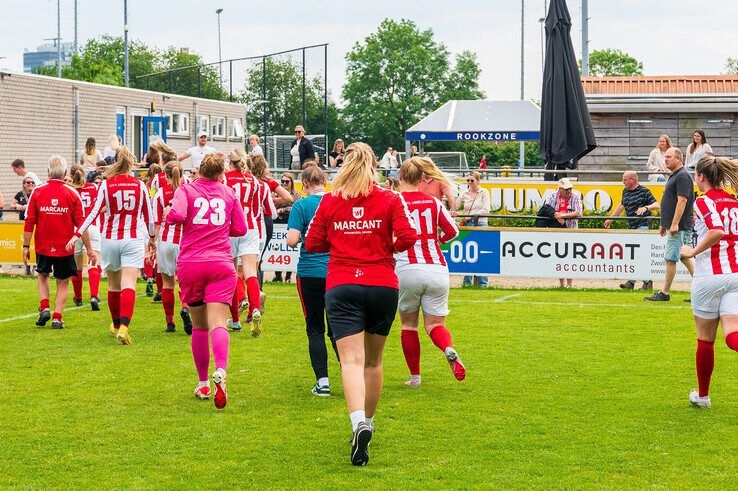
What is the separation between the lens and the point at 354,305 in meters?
6.91

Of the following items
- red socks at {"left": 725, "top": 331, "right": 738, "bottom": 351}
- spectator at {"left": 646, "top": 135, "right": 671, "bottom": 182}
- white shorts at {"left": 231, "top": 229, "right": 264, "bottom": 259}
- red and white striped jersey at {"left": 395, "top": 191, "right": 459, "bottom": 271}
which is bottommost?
red socks at {"left": 725, "top": 331, "right": 738, "bottom": 351}

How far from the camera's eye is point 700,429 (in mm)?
8016

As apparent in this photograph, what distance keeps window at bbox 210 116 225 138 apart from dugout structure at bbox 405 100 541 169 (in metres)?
9.94

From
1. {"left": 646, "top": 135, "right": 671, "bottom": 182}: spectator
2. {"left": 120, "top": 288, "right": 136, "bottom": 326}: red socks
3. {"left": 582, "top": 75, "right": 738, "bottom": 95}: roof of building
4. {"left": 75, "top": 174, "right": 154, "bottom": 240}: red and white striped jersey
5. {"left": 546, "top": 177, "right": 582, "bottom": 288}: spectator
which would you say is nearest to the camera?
{"left": 75, "top": 174, "right": 154, "bottom": 240}: red and white striped jersey

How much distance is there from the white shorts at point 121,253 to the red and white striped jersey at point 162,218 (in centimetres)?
51

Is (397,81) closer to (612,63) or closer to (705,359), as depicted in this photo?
(612,63)

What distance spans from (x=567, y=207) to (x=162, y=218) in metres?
7.99

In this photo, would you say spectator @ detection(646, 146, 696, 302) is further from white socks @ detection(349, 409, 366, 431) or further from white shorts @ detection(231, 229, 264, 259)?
white socks @ detection(349, 409, 366, 431)

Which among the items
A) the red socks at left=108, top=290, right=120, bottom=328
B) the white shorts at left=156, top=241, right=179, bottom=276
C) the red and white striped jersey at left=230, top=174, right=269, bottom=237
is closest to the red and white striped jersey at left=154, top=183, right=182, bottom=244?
the white shorts at left=156, top=241, right=179, bottom=276

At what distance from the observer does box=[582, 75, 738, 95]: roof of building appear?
2722 centimetres

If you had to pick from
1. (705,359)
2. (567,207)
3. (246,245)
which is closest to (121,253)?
(246,245)

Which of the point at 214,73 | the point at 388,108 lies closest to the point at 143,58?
the point at 388,108

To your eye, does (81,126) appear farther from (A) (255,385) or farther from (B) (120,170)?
(A) (255,385)

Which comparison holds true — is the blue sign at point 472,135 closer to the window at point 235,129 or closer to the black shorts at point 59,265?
the window at point 235,129
